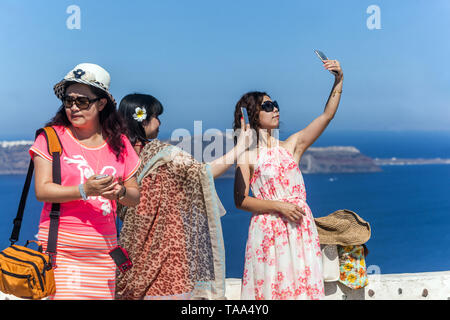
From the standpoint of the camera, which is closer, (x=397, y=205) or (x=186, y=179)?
(x=186, y=179)

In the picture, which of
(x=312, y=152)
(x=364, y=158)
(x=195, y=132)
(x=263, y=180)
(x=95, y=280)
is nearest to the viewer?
(x=95, y=280)

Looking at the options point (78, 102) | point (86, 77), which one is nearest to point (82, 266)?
point (78, 102)

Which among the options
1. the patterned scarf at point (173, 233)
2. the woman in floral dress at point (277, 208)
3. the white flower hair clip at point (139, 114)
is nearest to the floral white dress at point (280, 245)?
the woman in floral dress at point (277, 208)

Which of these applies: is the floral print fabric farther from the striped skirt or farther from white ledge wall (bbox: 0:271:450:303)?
the striped skirt

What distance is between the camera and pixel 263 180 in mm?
3477

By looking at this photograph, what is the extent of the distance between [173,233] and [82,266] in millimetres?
727

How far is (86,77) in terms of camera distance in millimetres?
2705

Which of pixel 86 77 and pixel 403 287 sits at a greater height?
pixel 86 77

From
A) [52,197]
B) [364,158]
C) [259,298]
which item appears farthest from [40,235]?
[364,158]

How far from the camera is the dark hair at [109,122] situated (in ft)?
9.13

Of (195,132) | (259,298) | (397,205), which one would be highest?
(397,205)

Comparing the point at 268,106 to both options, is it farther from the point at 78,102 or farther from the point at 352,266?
the point at 352,266

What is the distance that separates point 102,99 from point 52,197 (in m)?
0.62

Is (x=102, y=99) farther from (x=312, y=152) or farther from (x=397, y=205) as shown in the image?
(x=312, y=152)
